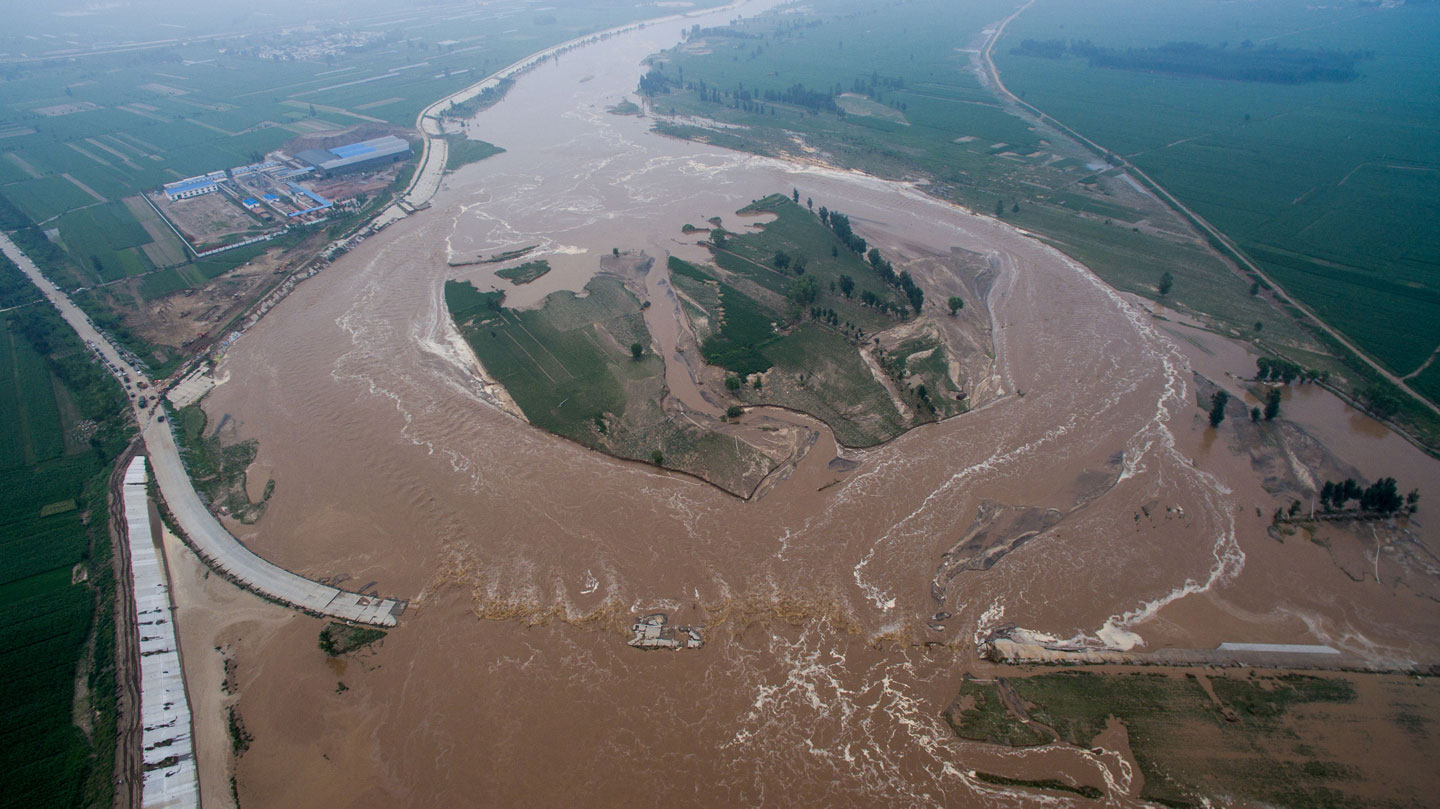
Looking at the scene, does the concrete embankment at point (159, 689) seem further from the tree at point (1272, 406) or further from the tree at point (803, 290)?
the tree at point (1272, 406)

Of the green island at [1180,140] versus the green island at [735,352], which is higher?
the green island at [1180,140]

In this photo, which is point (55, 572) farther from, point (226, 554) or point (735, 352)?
point (735, 352)

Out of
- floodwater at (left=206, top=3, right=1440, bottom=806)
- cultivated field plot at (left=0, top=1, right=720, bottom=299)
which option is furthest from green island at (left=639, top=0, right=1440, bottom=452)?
cultivated field plot at (left=0, top=1, right=720, bottom=299)

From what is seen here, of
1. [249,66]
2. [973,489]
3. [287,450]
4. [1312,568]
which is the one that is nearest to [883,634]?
[973,489]

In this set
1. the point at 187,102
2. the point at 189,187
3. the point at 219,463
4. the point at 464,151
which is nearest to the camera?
the point at 219,463

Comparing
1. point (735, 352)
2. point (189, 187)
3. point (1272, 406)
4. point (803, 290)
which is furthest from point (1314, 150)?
point (189, 187)

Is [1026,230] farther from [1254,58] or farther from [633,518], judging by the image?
[1254,58]

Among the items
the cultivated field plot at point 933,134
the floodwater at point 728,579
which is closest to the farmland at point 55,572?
the floodwater at point 728,579
